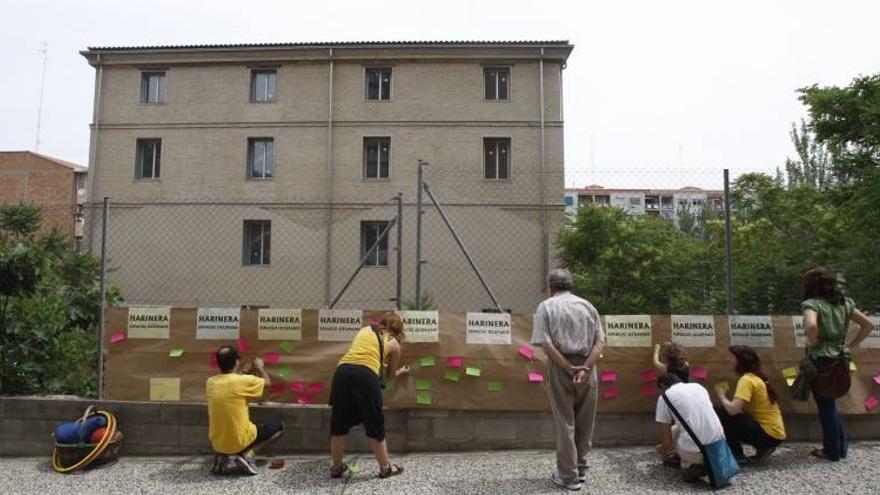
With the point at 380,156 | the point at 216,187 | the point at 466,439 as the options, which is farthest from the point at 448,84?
the point at 466,439

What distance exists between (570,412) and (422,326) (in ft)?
6.04

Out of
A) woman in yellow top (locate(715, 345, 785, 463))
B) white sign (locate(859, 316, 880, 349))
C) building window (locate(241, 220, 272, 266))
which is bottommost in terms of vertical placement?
woman in yellow top (locate(715, 345, 785, 463))

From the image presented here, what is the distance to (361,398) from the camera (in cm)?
512

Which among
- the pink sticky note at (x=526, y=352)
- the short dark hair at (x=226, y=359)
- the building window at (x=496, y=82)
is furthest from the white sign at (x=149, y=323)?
the building window at (x=496, y=82)

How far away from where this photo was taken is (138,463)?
5902 millimetres

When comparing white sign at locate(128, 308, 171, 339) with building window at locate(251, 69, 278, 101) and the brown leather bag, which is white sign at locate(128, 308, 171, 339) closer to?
the brown leather bag

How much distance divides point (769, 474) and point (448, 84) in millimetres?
20312

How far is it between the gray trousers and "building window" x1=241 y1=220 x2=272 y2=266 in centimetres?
1778

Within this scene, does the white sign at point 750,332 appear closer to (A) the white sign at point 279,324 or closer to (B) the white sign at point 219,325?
(A) the white sign at point 279,324

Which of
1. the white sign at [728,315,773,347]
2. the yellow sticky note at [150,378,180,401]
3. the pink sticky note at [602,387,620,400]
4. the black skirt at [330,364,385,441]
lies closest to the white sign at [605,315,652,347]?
the pink sticky note at [602,387,620,400]

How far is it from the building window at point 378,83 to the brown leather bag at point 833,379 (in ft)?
67.0

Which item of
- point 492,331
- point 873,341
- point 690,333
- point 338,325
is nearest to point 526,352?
point 492,331

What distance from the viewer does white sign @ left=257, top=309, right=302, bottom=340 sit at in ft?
20.7

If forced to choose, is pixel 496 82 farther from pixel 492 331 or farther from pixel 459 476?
pixel 459 476
